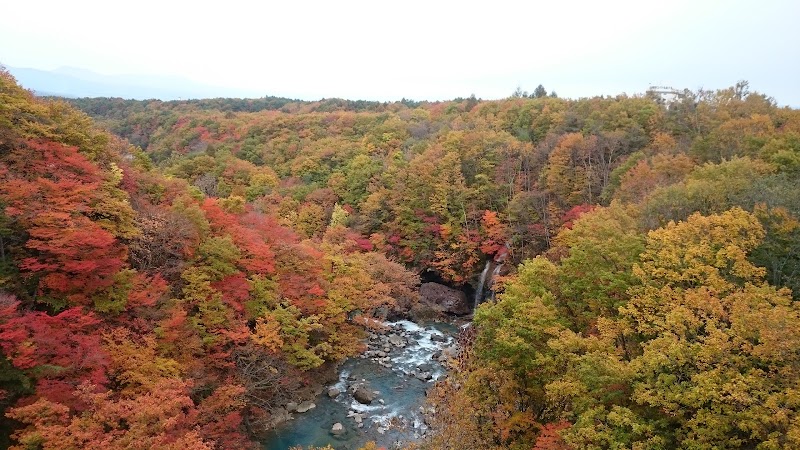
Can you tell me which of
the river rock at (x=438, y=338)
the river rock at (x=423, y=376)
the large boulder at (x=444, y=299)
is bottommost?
the river rock at (x=438, y=338)

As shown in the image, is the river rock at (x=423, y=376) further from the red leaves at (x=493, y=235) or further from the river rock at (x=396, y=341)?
the red leaves at (x=493, y=235)

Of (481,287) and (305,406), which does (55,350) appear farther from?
(481,287)

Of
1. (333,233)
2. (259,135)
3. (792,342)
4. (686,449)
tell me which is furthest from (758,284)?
(259,135)

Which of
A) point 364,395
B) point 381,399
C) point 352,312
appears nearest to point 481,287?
point 352,312

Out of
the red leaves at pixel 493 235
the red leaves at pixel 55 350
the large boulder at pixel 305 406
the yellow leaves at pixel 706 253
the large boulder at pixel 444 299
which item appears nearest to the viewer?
the red leaves at pixel 55 350

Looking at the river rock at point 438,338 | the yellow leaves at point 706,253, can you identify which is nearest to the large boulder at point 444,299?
the river rock at point 438,338

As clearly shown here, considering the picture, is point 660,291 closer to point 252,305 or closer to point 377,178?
point 252,305
